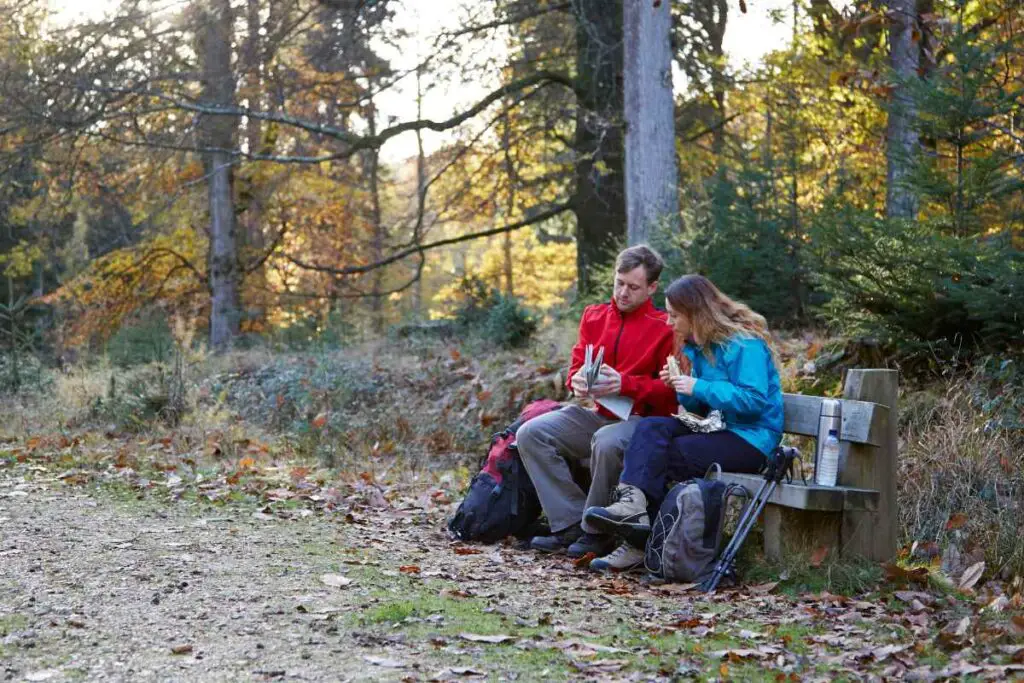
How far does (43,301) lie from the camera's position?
77.4 ft

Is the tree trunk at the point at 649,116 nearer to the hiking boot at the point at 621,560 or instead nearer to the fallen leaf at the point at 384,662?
the hiking boot at the point at 621,560

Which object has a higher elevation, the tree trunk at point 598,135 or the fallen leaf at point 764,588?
the tree trunk at point 598,135

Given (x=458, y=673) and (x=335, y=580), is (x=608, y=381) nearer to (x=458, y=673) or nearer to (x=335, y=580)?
(x=335, y=580)

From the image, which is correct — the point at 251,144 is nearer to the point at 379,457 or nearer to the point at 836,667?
the point at 379,457

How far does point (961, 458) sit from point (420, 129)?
9502mm

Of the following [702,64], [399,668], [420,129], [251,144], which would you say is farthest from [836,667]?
[251,144]

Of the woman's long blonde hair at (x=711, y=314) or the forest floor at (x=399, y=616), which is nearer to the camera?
Result: the forest floor at (x=399, y=616)

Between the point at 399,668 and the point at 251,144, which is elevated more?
the point at 251,144

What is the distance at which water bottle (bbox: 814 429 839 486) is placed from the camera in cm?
585

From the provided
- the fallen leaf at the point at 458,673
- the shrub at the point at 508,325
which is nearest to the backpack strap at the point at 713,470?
the fallen leaf at the point at 458,673

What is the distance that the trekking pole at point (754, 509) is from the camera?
569 centimetres

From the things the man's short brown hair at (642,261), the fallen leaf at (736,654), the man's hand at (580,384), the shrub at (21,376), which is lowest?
the fallen leaf at (736,654)

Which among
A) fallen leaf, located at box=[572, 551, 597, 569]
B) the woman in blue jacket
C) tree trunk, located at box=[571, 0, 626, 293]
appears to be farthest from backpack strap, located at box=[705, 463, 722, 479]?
tree trunk, located at box=[571, 0, 626, 293]

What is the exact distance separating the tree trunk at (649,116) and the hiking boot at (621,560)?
707cm
